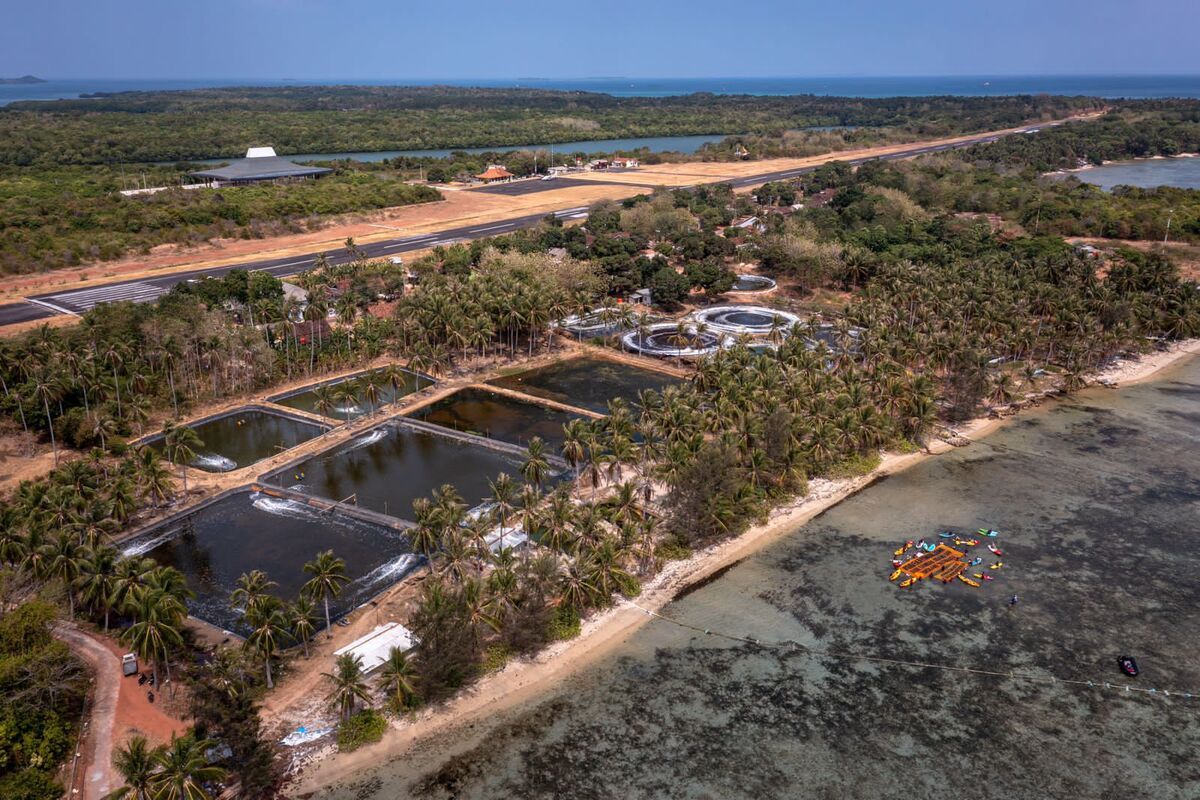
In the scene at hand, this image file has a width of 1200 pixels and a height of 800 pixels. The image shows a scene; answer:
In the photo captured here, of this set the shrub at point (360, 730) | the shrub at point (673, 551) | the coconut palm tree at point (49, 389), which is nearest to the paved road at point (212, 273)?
the coconut palm tree at point (49, 389)

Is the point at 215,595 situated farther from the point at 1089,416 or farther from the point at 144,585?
the point at 1089,416

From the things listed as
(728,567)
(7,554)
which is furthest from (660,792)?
(7,554)

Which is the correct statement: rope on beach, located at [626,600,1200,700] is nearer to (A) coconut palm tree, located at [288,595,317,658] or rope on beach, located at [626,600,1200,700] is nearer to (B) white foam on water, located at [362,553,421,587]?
(B) white foam on water, located at [362,553,421,587]

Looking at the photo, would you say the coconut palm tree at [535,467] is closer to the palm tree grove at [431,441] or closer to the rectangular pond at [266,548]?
the palm tree grove at [431,441]

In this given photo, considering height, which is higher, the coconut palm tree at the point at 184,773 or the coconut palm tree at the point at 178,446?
the coconut palm tree at the point at 178,446

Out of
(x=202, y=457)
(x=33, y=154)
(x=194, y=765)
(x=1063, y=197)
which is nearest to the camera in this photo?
(x=194, y=765)

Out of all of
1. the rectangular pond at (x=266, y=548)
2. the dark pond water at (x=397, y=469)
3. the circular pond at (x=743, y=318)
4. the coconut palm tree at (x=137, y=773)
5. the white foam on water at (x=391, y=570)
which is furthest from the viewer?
the circular pond at (x=743, y=318)
